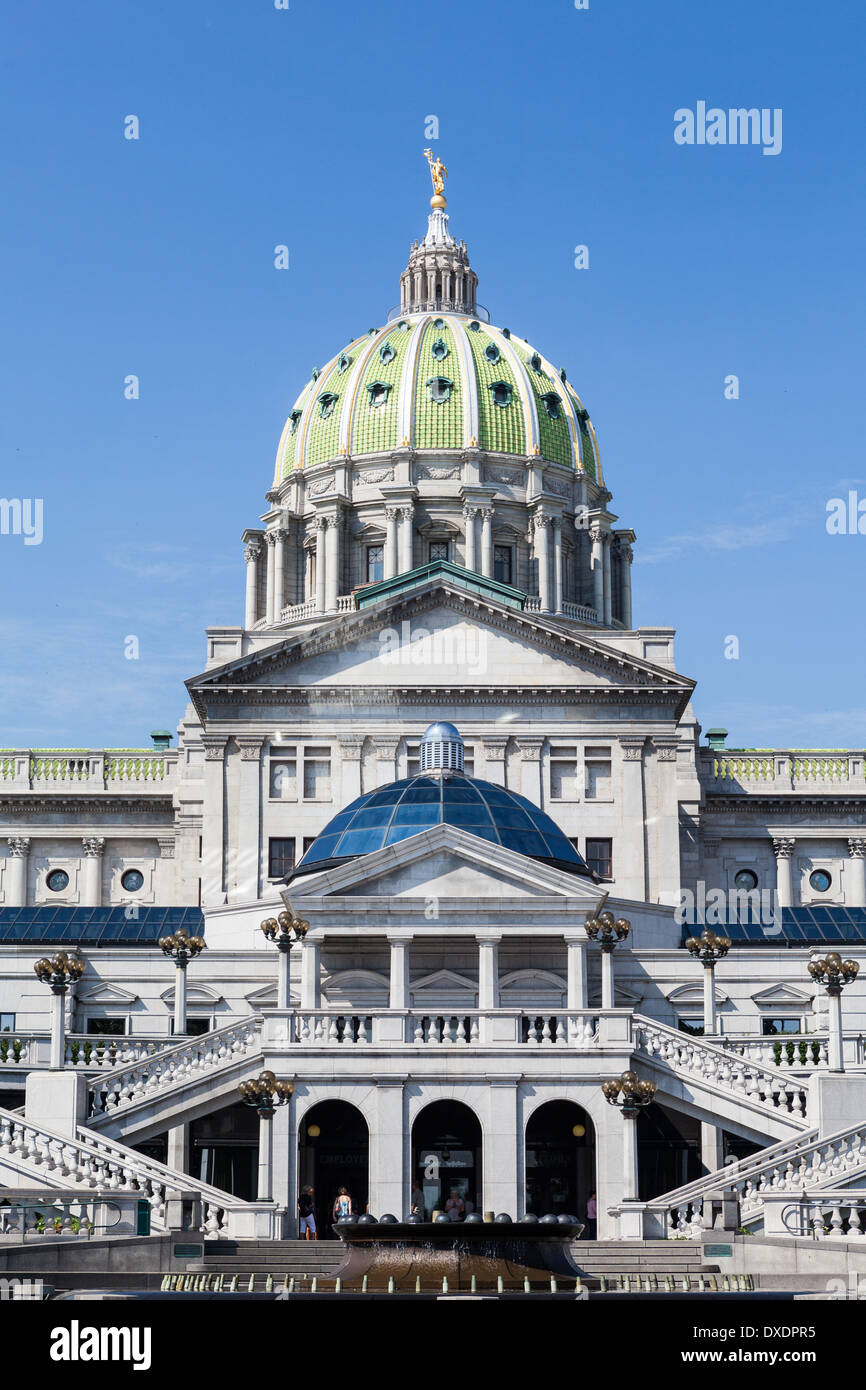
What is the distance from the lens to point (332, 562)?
111812 mm

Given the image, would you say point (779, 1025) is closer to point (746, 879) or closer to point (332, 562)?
point (746, 879)

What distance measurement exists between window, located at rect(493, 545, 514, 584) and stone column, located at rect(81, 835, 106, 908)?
3018cm

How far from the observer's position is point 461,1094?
1935 inches

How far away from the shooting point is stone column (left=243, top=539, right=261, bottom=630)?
119 metres

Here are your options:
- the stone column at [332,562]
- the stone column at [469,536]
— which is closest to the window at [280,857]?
the stone column at [332,562]

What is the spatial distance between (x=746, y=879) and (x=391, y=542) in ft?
101

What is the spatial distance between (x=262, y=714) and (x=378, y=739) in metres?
4.87

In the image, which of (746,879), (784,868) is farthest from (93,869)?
(784,868)

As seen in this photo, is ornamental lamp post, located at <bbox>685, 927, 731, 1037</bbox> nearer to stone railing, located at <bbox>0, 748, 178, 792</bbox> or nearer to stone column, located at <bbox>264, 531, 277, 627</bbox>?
stone railing, located at <bbox>0, 748, 178, 792</bbox>

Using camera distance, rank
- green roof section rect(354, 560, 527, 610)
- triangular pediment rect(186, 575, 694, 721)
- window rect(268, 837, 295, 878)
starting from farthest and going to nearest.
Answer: green roof section rect(354, 560, 527, 610) → triangular pediment rect(186, 575, 694, 721) → window rect(268, 837, 295, 878)

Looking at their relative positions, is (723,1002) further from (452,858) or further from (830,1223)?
(830,1223)

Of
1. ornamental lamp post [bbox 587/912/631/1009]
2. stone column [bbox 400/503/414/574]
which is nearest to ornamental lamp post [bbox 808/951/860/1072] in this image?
ornamental lamp post [bbox 587/912/631/1009]

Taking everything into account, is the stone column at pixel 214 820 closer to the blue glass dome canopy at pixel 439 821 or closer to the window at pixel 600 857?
the blue glass dome canopy at pixel 439 821
